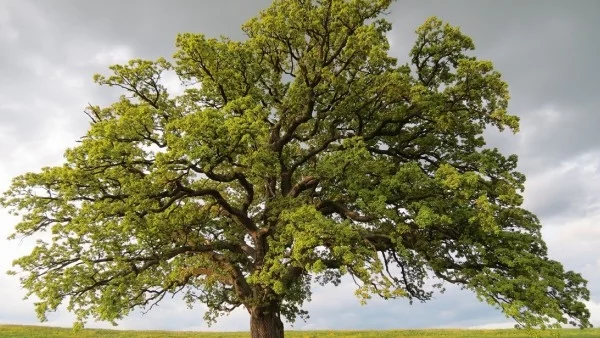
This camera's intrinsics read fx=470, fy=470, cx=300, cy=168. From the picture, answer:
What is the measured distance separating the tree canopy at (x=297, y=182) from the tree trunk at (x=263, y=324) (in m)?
0.08

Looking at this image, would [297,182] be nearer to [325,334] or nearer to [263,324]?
[263,324]

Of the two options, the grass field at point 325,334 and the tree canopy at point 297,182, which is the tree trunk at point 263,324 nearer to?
the tree canopy at point 297,182

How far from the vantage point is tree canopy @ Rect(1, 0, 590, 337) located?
19453 millimetres

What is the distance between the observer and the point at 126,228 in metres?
19.0

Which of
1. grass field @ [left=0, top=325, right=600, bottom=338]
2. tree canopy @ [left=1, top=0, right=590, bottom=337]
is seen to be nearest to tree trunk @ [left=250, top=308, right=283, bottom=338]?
tree canopy @ [left=1, top=0, right=590, bottom=337]

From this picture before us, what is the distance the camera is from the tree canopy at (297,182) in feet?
63.8

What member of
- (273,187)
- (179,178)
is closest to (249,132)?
(179,178)

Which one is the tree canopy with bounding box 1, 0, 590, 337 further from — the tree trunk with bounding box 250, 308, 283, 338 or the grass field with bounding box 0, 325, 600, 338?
the grass field with bounding box 0, 325, 600, 338

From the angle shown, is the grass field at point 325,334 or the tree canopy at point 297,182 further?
the grass field at point 325,334

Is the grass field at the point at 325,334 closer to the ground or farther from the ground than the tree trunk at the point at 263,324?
closer to the ground

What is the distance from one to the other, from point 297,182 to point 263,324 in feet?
24.9

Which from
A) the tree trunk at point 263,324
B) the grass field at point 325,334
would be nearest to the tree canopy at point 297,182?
the tree trunk at point 263,324

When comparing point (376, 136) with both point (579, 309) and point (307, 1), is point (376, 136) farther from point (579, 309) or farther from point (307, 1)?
point (579, 309)

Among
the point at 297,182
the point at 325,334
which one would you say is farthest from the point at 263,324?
the point at 325,334
